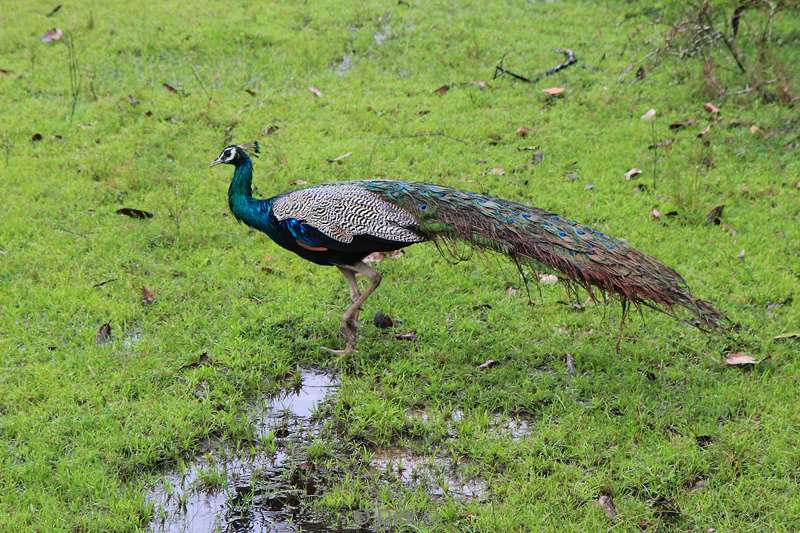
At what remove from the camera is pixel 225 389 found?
4.97m

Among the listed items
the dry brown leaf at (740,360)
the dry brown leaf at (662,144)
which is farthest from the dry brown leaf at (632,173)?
the dry brown leaf at (740,360)

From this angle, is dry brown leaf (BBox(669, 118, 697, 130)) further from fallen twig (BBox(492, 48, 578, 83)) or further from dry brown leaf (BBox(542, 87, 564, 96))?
fallen twig (BBox(492, 48, 578, 83))

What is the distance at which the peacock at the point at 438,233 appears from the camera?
4637 mm

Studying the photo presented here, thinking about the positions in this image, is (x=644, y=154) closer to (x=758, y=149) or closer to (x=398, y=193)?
(x=758, y=149)

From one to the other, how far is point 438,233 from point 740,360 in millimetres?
1930

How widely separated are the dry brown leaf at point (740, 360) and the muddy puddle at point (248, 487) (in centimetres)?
246

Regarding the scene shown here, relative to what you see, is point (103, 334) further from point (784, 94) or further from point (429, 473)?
point (784, 94)

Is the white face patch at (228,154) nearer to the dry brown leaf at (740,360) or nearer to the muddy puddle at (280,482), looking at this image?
the muddy puddle at (280,482)

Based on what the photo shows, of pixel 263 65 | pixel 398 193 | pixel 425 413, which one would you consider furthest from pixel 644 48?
pixel 425 413

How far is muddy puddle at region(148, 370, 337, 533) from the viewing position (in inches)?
158

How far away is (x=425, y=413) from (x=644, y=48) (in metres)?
6.59

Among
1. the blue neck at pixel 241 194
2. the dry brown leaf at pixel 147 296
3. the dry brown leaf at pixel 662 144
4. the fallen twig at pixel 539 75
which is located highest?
the blue neck at pixel 241 194

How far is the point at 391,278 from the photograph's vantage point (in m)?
6.23

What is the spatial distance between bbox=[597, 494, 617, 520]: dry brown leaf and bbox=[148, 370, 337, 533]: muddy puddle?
1.32m
